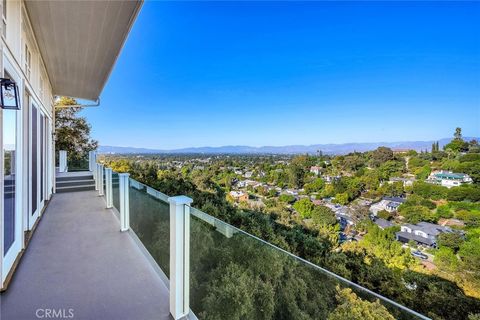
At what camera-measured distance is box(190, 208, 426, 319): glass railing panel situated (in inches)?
41.4

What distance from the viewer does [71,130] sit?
45.4 ft

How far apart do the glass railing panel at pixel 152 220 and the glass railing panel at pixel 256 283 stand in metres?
0.63

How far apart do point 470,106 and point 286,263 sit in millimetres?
42365

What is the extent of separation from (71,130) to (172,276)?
15286 millimetres

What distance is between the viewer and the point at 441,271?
14188 millimetres

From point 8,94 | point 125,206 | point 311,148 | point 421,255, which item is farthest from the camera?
point 311,148

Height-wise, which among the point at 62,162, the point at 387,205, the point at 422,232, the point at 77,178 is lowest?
the point at 422,232

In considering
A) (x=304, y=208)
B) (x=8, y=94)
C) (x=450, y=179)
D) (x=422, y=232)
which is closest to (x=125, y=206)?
(x=8, y=94)

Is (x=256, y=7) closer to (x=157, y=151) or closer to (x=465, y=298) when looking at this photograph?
(x=465, y=298)

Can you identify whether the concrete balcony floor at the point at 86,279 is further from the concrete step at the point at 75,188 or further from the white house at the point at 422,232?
the white house at the point at 422,232

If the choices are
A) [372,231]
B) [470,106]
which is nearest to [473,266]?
[372,231]

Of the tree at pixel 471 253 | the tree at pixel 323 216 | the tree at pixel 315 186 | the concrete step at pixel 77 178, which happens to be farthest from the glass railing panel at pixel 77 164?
the tree at pixel 315 186

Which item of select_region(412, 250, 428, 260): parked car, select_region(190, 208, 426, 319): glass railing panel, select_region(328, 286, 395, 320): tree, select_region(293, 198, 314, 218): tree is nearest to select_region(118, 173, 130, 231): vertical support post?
select_region(190, 208, 426, 319): glass railing panel

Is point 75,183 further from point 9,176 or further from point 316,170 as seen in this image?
point 316,170
